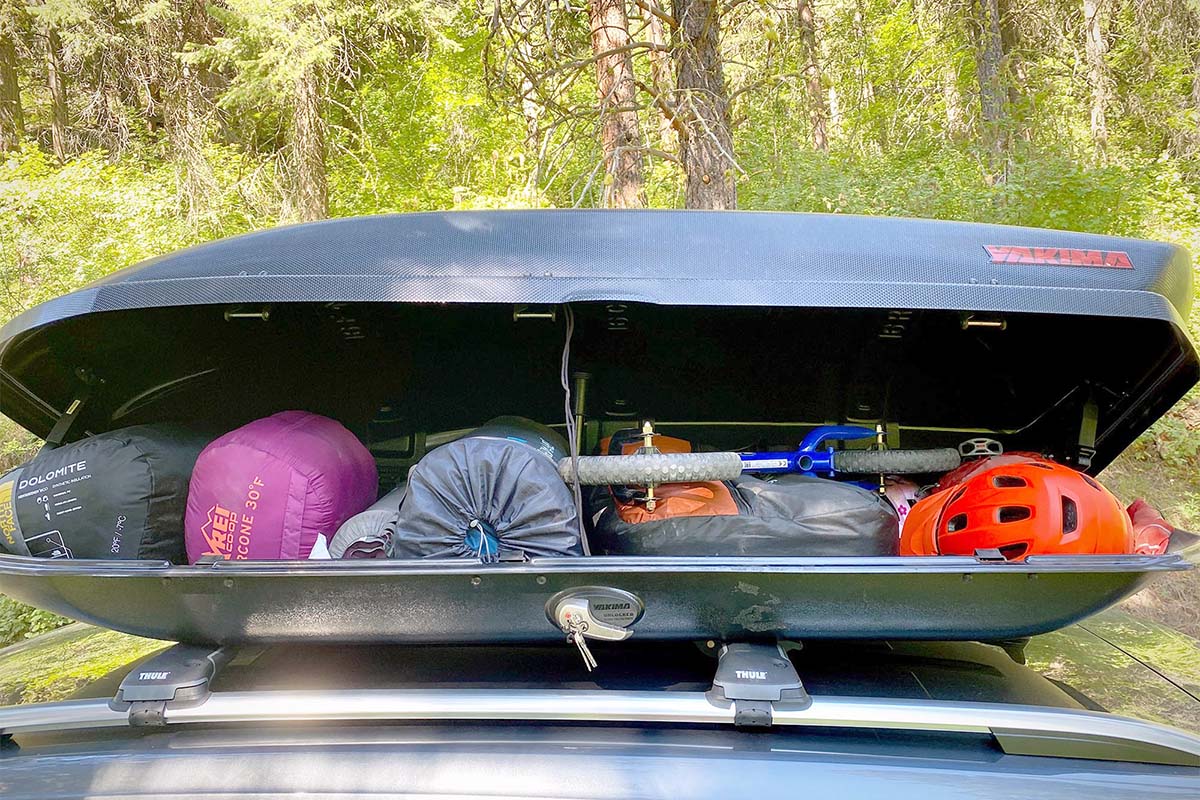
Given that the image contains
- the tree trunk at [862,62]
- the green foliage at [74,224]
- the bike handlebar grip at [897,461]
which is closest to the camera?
the bike handlebar grip at [897,461]

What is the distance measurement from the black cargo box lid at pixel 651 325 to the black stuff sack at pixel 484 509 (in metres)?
0.34

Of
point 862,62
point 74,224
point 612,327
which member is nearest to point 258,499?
point 612,327

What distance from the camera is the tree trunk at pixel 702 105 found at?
22.2 feet

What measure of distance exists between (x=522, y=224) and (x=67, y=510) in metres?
1.27

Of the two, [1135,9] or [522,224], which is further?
[1135,9]

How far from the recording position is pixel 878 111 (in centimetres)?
1341

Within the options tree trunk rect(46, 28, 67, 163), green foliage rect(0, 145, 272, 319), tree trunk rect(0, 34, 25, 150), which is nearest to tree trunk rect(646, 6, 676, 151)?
green foliage rect(0, 145, 272, 319)

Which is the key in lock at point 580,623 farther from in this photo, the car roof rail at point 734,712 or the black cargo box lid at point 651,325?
the black cargo box lid at point 651,325

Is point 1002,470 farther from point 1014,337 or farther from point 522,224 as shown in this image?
point 522,224

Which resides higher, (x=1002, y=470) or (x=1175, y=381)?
(x=1175, y=381)

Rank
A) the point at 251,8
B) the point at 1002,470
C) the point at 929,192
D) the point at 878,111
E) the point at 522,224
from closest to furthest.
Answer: the point at 522,224 < the point at 1002,470 < the point at 929,192 < the point at 251,8 < the point at 878,111

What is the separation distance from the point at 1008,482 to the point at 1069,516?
184mm

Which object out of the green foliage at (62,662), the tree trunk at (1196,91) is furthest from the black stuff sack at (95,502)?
the tree trunk at (1196,91)

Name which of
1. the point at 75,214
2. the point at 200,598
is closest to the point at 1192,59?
the point at 200,598
